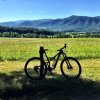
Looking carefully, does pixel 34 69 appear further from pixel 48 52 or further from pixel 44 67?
pixel 48 52

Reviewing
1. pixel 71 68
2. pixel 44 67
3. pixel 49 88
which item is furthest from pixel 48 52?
pixel 49 88

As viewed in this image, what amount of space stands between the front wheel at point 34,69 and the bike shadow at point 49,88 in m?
0.29

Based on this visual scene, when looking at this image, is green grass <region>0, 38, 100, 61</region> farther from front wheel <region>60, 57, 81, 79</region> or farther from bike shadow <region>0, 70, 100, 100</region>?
bike shadow <region>0, 70, 100, 100</region>

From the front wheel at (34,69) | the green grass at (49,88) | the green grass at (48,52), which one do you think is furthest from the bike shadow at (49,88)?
the green grass at (48,52)

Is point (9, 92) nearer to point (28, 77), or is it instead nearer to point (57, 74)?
point (28, 77)

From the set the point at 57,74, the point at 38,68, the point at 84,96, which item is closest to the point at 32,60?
the point at 38,68

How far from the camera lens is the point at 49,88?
1162 cm

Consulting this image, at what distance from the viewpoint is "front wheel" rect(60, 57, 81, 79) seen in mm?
12984

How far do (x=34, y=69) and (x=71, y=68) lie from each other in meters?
1.44

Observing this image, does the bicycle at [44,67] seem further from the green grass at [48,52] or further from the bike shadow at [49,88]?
the green grass at [48,52]

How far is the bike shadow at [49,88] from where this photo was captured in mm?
10844

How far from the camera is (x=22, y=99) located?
34.5 feet

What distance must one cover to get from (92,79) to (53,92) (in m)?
2.35

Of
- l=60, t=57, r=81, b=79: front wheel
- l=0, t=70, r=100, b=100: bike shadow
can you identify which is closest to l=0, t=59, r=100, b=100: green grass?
l=0, t=70, r=100, b=100: bike shadow
